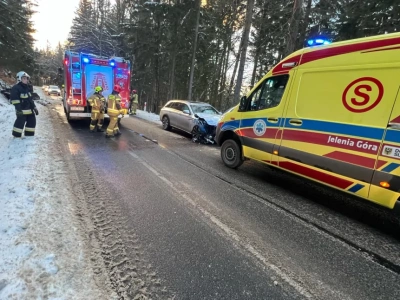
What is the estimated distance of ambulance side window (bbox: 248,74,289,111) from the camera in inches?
203

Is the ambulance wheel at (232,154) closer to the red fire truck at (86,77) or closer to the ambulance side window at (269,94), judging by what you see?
the ambulance side window at (269,94)

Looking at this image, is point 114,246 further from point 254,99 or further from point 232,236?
point 254,99

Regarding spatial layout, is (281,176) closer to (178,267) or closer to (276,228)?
(276,228)

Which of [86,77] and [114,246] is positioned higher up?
[86,77]

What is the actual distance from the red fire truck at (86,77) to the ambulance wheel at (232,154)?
6.72 metres

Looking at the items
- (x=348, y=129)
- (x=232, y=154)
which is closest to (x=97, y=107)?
(x=232, y=154)

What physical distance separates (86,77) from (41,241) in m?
9.64

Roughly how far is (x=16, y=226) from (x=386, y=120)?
498 centimetres

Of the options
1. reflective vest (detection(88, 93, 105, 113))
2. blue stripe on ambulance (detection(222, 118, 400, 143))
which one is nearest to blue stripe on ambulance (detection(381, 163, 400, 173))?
blue stripe on ambulance (detection(222, 118, 400, 143))

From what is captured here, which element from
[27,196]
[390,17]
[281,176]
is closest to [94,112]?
[27,196]

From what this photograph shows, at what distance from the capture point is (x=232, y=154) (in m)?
Answer: 6.53

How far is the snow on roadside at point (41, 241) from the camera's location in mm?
2256

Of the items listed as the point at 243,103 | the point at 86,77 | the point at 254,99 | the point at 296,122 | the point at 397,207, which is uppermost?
the point at 86,77

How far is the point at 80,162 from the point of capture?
6.11 m
